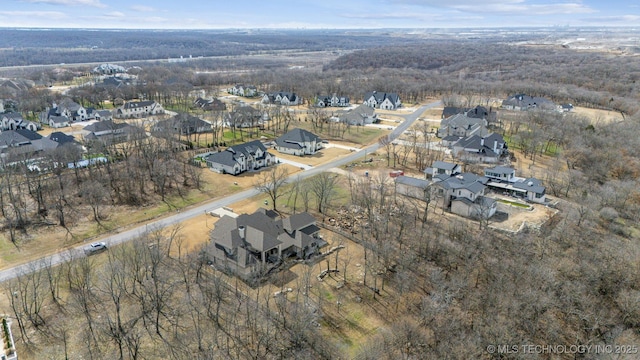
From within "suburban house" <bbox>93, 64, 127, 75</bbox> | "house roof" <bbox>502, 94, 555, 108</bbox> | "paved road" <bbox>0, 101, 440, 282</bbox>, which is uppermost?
"suburban house" <bbox>93, 64, 127, 75</bbox>

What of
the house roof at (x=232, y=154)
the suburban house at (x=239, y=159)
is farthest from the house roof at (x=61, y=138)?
the house roof at (x=232, y=154)

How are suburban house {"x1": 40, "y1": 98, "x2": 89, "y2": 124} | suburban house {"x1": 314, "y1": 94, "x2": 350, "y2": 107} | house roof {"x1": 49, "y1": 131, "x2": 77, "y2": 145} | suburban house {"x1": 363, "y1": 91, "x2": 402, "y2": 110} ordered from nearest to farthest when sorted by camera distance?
1. house roof {"x1": 49, "y1": 131, "x2": 77, "y2": 145}
2. suburban house {"x1": 40, "y1": 98, "x2": 89, "y2": 124}
3. suburban house {"x1": 363, "y1": 91, "x2": 402, "y2": 110}
4. suburban house {"x1": 314, "y1": 94, "x2": 350, "y2": 107}

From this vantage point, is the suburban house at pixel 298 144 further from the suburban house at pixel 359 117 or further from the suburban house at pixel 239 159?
the suburban house at pixel 359 117

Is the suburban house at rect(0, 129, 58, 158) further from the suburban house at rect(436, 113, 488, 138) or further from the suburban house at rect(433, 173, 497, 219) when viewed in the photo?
the suburban house at rect(436, 113, 488, 138)

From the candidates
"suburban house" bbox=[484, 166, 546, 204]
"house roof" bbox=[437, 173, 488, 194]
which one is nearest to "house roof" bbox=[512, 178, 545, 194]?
"suburban house" bbox=[484, 166, 546, 204]

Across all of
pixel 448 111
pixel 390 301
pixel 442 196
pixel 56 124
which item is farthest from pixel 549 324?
pixel 56 124

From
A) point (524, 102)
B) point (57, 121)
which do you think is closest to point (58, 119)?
point (57, 121)

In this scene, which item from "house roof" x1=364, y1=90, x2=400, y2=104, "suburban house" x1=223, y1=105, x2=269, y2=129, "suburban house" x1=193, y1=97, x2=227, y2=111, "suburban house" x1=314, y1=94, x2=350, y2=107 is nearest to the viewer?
"suburban house" x1=223, y1=105, x2=269, y2=129
